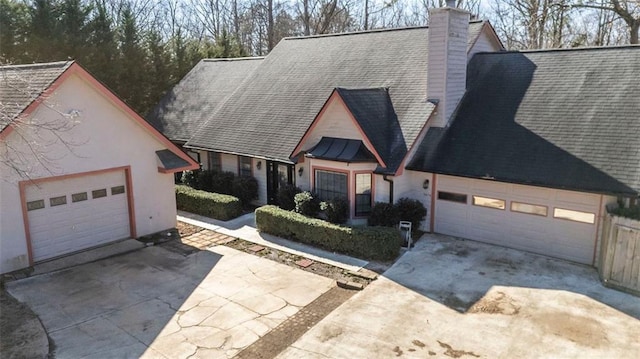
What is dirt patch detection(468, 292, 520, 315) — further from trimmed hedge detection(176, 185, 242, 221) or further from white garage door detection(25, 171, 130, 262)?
white garage door detection(25, 171, 130, 262)

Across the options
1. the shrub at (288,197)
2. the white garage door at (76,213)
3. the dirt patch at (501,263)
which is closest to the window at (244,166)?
the shrub at (288,197)

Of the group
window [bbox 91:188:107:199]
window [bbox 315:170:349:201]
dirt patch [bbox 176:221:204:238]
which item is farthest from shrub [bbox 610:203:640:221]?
window [bbox 91:188:107:199]

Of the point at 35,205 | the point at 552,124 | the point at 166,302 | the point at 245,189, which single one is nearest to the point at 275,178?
the point at 245,189

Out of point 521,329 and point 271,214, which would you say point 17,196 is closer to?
point 271,214

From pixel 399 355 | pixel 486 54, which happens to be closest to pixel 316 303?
pixel 399 355

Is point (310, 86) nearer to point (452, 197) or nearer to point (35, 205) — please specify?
point (452, 197)

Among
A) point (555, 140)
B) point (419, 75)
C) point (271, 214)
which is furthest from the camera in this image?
point (419, 75)
